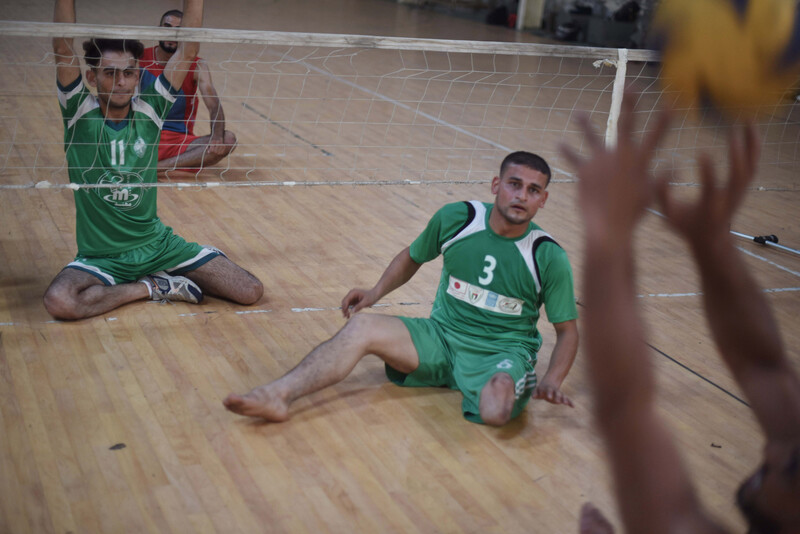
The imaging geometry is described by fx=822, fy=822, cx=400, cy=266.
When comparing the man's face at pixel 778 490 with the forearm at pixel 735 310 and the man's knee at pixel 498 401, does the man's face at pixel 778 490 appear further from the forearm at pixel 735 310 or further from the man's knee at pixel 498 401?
the man's knee at pixel 498 401

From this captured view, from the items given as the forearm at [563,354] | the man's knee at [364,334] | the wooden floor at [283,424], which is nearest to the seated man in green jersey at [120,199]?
the wooden floor at [283,424]

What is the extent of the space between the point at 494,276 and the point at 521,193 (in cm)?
36

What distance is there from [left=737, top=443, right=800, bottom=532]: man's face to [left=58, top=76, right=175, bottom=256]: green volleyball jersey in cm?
338

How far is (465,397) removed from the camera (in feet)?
11.1

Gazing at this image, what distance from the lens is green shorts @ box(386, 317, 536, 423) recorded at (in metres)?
3.33

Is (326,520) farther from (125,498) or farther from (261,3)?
(261,3)

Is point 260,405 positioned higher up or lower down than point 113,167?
lower down

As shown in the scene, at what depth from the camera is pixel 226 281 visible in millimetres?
4172

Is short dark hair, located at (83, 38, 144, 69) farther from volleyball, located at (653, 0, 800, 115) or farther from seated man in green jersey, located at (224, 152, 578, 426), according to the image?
volleyball, located at (653, 0, 800, 115)

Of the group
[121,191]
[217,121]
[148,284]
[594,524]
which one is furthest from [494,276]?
[217,121]

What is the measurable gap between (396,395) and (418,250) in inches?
24.8

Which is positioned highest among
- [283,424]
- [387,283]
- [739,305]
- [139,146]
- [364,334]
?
[739,305]

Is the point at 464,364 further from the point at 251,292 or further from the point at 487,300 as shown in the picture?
Answer: the point at 251,292

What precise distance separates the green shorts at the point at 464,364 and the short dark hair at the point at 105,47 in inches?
76.3
